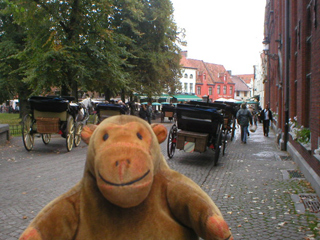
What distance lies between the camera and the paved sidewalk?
4789mm

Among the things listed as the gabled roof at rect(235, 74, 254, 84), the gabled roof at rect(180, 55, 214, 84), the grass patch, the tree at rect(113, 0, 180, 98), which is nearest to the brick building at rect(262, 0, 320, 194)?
the tree at rect(113, 0, 180, 98)

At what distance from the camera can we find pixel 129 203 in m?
1.82

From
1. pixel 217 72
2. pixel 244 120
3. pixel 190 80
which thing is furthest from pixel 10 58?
pixel 217 72

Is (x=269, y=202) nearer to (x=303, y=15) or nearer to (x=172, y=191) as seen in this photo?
(x=172, y=191)

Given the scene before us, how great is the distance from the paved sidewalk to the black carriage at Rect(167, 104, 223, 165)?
0.56 meters

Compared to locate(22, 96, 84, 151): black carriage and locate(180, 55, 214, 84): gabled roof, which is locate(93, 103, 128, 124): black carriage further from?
locate(180, 55, 214, 84): gabled roof

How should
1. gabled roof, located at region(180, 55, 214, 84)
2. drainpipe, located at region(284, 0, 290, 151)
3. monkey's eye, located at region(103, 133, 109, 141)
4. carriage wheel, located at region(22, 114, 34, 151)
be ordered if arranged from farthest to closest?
gabled roof, located at region(180, 55, 214, 84)
drainpipe, located at region(284, 0, 290, 151)
carriage wheel, located at region(22, 114, 34, 151)
monkey's eye, located at region(103, 133, 109, 141)

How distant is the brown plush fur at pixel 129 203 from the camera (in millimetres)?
1854

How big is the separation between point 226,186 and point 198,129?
3072 millimetres

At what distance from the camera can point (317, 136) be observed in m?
7.00

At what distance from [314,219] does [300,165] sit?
4056 millimetres

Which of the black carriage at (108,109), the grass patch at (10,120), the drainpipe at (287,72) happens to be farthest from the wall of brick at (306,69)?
the grass patch at (10,120)

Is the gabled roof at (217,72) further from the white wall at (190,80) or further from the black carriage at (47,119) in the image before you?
the black carriage at (47,119)

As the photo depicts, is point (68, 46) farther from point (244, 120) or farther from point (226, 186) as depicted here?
Answer: point (226, 186)
